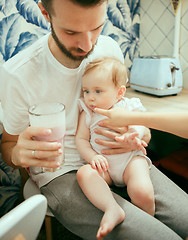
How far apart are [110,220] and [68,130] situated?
508 millimetres

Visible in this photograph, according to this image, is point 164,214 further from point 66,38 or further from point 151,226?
point 66,38

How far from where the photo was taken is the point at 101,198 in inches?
33.8

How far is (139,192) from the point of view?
908 millimetres

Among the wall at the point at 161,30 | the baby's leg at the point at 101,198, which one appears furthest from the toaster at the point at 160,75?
the baby's leg at the point at 101,198

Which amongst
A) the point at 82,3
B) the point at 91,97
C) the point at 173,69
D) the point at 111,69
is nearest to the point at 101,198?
the point at 91,97

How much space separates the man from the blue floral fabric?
371 mm

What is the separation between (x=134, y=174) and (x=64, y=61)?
0.66 metres

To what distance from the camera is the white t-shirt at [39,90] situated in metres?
1.00

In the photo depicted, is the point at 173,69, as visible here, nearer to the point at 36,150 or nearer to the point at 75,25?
the point at 75,25

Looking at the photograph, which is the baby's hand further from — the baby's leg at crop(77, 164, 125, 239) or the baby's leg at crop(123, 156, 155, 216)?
the baby's leg at crop(123, 156, 155, 216)

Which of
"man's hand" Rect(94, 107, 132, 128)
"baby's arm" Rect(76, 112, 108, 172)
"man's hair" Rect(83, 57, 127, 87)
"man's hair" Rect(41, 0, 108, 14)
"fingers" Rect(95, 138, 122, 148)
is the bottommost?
"baby's arm" Rect(76, 112, 108, 172)

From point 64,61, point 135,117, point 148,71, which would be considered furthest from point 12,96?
point 148,71

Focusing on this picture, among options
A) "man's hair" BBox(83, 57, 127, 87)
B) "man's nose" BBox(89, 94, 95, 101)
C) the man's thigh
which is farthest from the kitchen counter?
the man's thigh

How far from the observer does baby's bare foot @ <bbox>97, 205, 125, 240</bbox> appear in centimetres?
75
